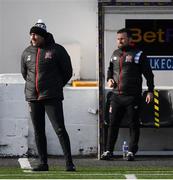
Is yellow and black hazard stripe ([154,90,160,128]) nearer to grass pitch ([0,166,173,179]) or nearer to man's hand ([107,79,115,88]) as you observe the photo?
man's hand ([107,79,115,88])

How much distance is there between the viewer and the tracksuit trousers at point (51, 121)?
10.3m

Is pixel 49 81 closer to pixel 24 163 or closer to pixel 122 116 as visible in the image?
pixel 24 163

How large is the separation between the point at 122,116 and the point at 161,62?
1496 mm

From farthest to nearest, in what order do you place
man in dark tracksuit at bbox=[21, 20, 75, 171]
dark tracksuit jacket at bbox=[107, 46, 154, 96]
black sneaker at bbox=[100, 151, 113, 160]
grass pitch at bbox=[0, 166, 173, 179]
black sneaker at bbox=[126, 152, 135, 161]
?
black sneaker at bbox=[100, 151, 113, 160]
black sneaker at bbox=[126, 152, 135, 161]
dark tracksuit jacket at bbox=[107, 46, 154, 96]
man in dark tracksuit at bbox=[21, 20, 75, 171]
grass pitch at bbox=[0, 166, 173, 179]

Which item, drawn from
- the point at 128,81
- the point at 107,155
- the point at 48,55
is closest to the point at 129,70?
the point at 128,81

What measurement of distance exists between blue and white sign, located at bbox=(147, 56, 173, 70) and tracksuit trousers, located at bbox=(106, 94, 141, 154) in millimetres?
1347

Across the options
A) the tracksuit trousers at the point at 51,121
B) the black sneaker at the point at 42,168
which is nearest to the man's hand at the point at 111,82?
the tracksuit trousers at the point at 51,121

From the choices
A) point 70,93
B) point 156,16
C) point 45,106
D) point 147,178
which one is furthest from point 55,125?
point 156,16

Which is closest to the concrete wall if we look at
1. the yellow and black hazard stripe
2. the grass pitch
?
the yellow and black hazard stripe

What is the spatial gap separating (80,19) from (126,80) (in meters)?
2.38

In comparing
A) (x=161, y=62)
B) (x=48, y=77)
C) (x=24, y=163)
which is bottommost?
(x=24, y=163)

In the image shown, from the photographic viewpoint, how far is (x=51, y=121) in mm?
10328

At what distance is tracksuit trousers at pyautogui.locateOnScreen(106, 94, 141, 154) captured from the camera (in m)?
11.6

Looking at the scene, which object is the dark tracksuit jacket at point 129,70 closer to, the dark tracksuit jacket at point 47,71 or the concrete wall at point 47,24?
the dark tracksuit jacket at point 47,71
